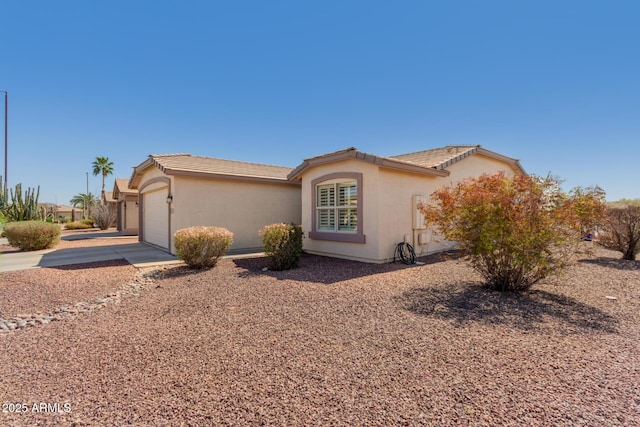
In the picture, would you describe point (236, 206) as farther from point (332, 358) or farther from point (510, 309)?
point (510, 309)

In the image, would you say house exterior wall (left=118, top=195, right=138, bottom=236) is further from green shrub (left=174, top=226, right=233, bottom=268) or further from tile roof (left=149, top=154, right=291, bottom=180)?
green shrub (left=174, top=226, right=233, bottom=268)

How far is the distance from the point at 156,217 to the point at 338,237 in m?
9.33

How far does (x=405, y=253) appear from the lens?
905cm

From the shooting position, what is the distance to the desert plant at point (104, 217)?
2415cm

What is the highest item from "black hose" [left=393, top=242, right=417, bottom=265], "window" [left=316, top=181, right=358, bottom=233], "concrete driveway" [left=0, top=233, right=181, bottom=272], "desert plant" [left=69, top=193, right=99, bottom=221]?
"desert plant" [left=69, top=193, right=99, bottom=221]

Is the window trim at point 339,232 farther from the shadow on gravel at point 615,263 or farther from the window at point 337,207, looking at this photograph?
the shadow on gravel at point 615,263

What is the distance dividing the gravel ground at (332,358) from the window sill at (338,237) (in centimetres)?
293

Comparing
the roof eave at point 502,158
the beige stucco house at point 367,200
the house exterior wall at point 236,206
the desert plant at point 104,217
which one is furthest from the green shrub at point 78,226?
the roof eave at point 502,158

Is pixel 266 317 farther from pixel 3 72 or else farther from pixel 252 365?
pixel 3 72

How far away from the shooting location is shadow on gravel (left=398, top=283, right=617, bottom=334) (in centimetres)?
414

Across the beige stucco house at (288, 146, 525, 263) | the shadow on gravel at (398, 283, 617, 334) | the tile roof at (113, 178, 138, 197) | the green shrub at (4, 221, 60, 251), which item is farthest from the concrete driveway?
the tile roof at (113, 178, 138, 197)

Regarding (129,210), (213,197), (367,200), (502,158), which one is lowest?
(367,200)

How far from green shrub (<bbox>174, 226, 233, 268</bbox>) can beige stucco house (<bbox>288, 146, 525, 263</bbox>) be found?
3497 millimetres

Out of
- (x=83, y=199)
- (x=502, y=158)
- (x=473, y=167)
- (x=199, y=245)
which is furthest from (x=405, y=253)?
(x=83, y=199)
